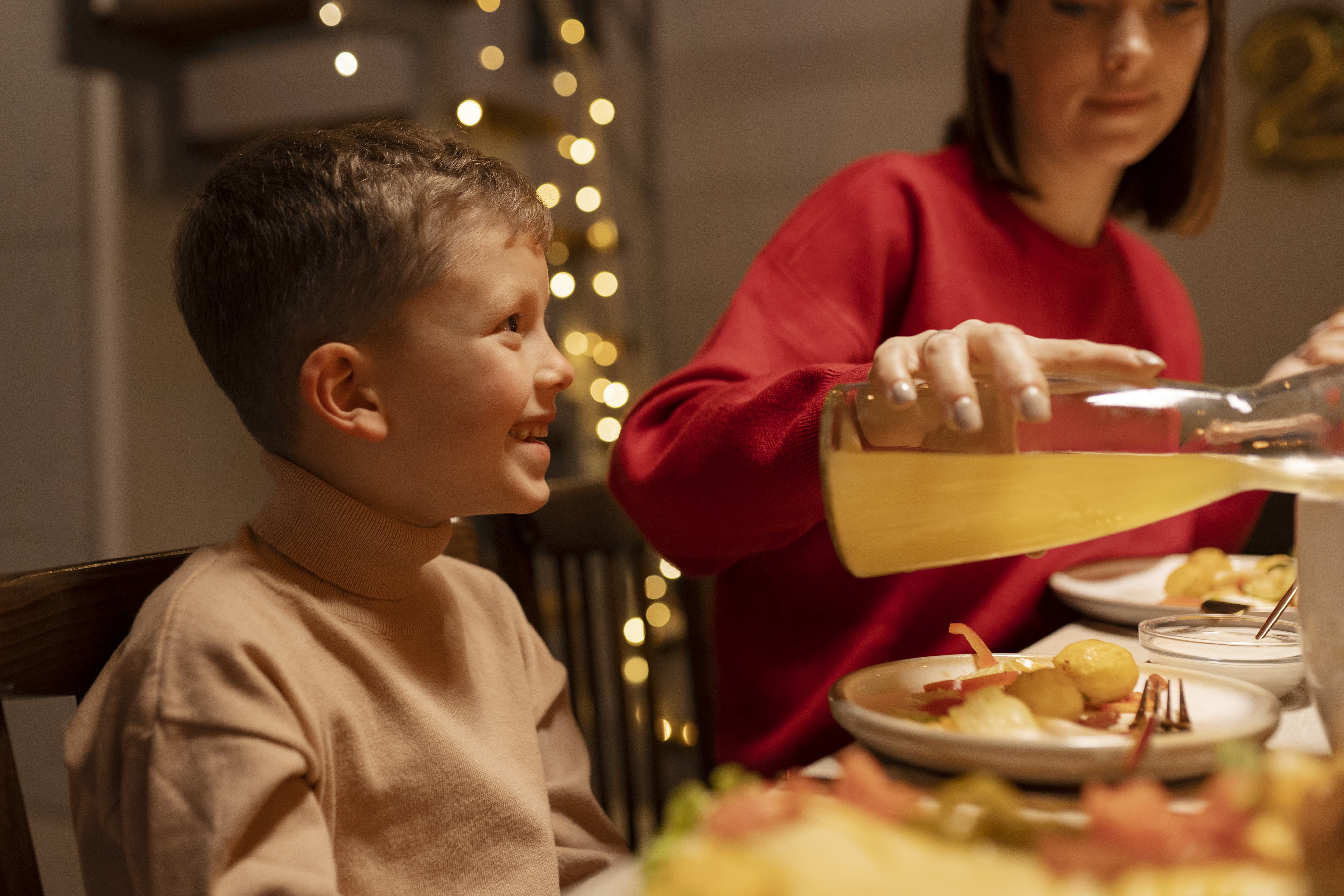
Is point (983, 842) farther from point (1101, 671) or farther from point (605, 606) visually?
point (605, 606)

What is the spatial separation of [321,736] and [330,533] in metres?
0.13

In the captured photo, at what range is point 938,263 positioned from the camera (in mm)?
1136

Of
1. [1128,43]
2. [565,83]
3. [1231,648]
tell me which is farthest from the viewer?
[565,83]

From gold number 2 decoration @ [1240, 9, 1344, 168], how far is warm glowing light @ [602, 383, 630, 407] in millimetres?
1514

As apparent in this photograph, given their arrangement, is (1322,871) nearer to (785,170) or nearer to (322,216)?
(322,216)

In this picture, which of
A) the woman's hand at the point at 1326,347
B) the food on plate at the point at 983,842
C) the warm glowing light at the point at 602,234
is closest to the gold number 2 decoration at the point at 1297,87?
the woman's hand at the point at 1326,347

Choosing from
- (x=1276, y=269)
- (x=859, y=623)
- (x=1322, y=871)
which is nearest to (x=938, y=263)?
(x=859, y=623)

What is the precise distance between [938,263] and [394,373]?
0.67 m

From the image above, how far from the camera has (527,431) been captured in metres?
0.74

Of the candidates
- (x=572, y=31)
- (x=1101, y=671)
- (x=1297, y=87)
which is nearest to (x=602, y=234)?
(x=572, y=31)

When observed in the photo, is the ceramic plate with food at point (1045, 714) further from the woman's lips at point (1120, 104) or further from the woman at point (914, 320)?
the woman's lips at point (1120, 104)

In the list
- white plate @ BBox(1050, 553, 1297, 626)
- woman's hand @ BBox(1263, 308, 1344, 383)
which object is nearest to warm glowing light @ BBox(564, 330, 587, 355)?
white plate @ BBox(1050, 553, 1297, 626)

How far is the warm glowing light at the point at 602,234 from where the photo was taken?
2.79 metres

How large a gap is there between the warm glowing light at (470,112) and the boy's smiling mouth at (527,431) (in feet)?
6.47
